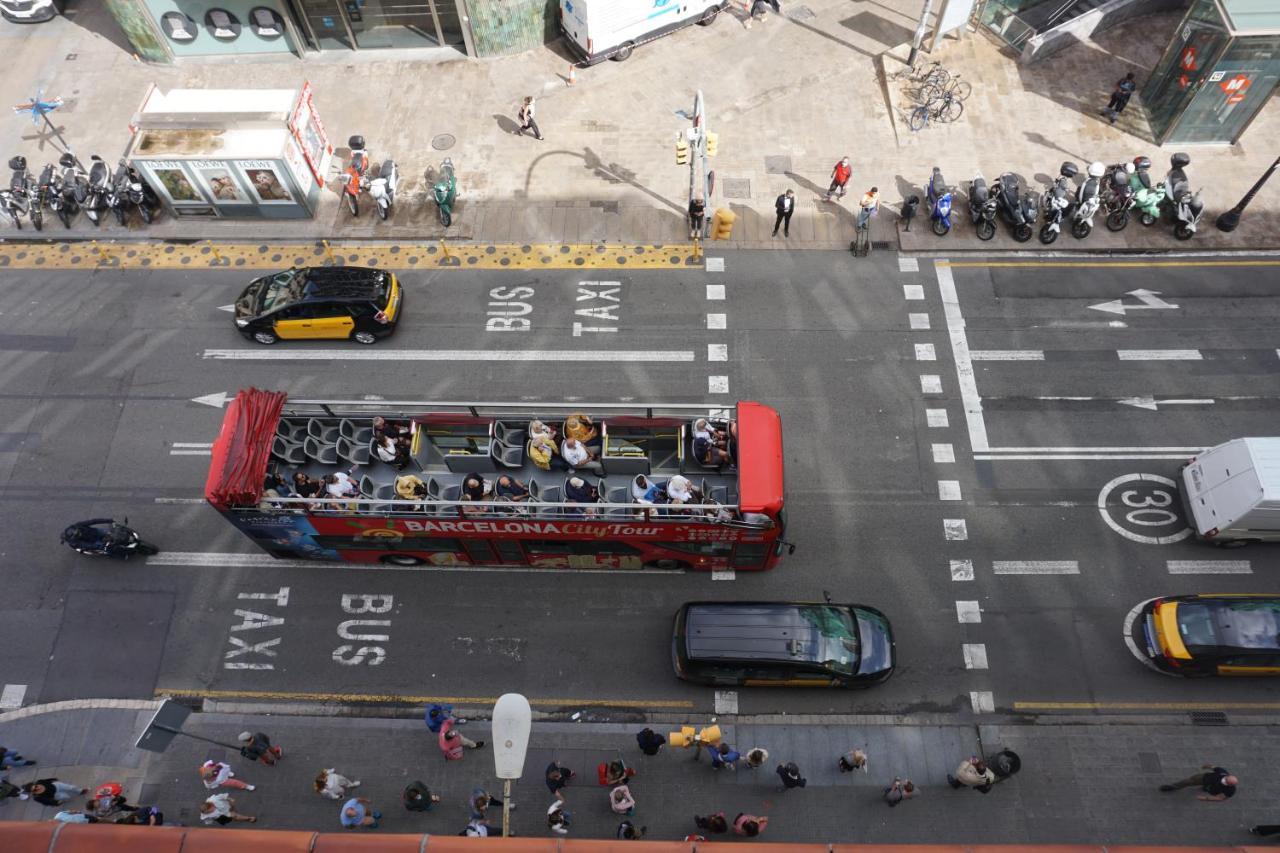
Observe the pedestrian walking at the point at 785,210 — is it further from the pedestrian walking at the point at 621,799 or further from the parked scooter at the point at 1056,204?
the pedestrian walking at the point at 621,799

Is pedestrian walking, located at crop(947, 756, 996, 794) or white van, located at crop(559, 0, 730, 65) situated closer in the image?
pedestrian walking, located at crop(947, 756, 996, 794)

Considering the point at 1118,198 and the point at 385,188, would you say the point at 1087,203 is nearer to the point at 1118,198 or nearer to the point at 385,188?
the point at 1118,198

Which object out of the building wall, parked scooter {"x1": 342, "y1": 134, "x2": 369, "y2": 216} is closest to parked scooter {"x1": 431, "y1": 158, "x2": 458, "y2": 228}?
parked scooter {"x1": 342, "y1": 134, "x2": 369, "y2": 216}

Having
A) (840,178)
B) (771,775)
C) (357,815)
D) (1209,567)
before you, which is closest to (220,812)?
(357,815)

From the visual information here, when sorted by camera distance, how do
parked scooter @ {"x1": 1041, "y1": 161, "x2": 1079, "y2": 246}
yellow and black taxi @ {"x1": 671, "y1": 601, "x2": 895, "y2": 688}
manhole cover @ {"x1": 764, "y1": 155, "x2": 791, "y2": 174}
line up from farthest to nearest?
manhole cover @ {"x1": 764, "y1": 155, "x2": 791, "y2": 174} < parked scooter @ {"x1": 1041, "y1": 161, "x2": 1079, "y2": 246} < yellow and black taxi @ {"x1": 671, "y1": 601, "x2": 895, "y2": 688}

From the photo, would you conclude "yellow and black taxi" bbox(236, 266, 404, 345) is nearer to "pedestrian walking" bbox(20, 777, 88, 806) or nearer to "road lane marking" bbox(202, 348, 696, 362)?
"road lane marking" bbox(202, 348, 696, 362)

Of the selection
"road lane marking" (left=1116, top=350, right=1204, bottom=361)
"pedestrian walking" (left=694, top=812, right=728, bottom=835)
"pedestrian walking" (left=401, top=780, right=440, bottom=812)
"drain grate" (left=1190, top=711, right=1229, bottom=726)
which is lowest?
"pedestrian walking" (left=694, top=812, right=728, bottom=835)

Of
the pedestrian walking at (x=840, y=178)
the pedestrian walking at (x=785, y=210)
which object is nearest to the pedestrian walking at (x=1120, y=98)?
the pedestrian walking at (x=840, y=178)
